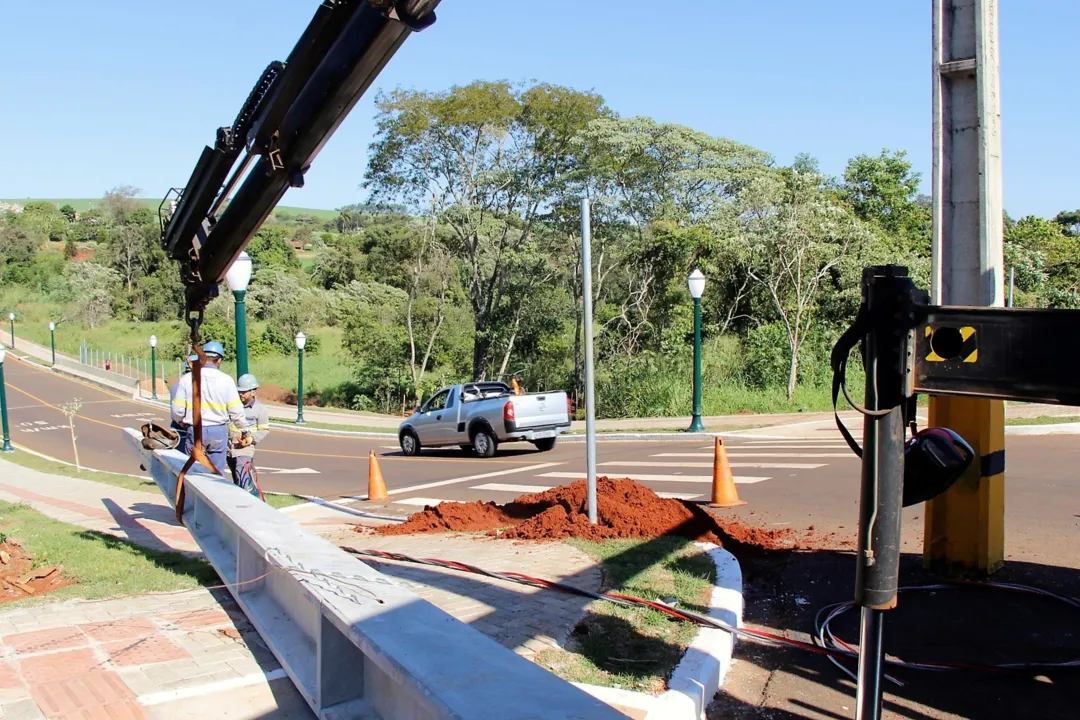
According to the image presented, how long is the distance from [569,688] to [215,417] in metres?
6.77

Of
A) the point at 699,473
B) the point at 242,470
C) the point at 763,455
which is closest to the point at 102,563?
the point at 242,470

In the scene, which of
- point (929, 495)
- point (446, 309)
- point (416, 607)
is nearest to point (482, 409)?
point (416, 607)

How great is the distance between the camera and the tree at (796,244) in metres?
27.2

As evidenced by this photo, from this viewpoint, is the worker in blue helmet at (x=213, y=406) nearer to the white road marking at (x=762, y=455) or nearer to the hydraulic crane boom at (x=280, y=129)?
the hydraulic crane boom at (x=280, y=129)

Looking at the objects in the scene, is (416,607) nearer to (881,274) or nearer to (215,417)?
(881,274)

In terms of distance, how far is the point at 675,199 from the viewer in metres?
35.3

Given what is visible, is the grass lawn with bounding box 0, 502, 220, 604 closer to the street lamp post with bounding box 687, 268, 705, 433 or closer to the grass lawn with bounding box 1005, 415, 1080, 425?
the street lamp post with bounding box 687, 268, 705, 433

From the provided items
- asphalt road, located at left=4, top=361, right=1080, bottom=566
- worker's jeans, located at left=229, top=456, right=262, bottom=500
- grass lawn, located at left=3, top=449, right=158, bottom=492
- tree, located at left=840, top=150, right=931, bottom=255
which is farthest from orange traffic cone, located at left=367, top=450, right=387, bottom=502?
tree, located at left=840, top=150, right=931, bottom=255

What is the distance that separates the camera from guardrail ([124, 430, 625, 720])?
299 centimetres

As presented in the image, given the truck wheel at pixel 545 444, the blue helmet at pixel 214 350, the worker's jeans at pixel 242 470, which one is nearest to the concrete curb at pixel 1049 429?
the truck wheel at pixel 545 444

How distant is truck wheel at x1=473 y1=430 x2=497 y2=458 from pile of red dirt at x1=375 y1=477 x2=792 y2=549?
31.9 ft

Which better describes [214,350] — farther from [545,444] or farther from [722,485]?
[545,444]

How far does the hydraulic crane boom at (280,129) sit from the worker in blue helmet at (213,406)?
1.26 m

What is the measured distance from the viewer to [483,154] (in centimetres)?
3500
